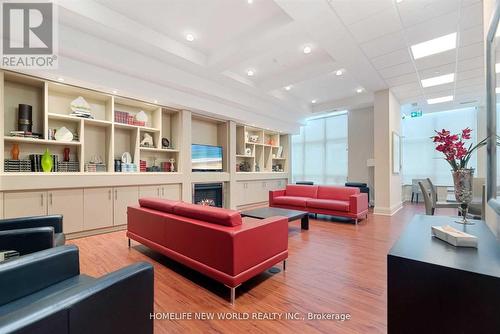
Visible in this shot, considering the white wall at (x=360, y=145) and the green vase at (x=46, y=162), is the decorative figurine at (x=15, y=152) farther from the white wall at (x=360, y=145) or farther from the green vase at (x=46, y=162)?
the white wall at (x=360, y=145)

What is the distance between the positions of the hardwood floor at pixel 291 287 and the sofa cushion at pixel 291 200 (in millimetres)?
1688

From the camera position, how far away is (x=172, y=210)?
260 centimetres

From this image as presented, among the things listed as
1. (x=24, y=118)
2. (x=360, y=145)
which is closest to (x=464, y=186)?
(x=24, y=118)

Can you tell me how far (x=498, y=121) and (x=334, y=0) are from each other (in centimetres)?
226

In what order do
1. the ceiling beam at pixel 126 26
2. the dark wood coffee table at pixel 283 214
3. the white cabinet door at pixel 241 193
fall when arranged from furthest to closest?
the white cabinet door at pixel 241 193 → the dark wood coffee table at pixel 283 214 → the ceiling beam at pixel 126 26

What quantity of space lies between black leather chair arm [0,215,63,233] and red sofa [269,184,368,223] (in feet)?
13.7

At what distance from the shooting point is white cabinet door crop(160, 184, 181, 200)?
4.91 m

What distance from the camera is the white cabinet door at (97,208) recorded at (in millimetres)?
3820

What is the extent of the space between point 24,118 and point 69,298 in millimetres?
3858

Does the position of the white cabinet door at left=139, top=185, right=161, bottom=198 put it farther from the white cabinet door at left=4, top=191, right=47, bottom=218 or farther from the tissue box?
the tissue box

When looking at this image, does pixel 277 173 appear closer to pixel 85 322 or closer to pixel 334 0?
pixel 334 0

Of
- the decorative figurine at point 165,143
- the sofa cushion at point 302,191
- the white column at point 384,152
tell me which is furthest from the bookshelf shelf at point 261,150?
the white column at point 384,152

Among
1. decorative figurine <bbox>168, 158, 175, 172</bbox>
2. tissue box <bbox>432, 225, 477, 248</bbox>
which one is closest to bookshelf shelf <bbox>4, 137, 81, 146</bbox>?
decorative figurine <bbox>168, 158, 175, 172</bbox>

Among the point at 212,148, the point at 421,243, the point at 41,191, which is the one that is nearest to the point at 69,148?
the point at 41,191
